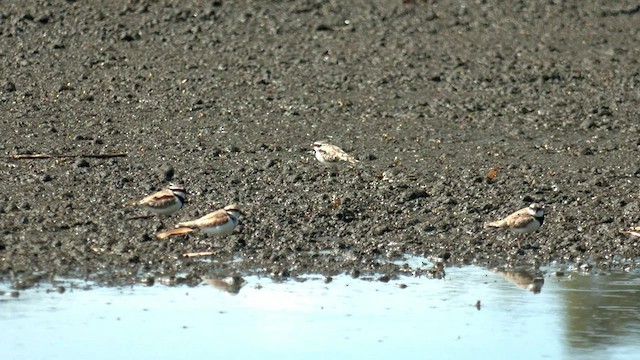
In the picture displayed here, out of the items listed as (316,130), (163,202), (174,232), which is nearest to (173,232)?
(174,232)

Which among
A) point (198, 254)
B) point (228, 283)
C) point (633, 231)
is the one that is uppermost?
point (633, 231)

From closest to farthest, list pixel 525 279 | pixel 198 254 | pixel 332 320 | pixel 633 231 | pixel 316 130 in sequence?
pixel 332 320 → pixel 525 279 → pixel 198 254 → pixel 633 231 → pixel 316 130

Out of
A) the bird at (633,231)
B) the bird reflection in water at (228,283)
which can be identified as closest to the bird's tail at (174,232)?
the bird reflection in water at (228,283)

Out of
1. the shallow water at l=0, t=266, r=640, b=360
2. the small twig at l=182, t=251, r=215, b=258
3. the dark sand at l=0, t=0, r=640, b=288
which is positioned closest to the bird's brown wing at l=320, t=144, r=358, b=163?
the dark sand at l=0, t=0, r=640, b=288

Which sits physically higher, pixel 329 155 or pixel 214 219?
pixel 329 155

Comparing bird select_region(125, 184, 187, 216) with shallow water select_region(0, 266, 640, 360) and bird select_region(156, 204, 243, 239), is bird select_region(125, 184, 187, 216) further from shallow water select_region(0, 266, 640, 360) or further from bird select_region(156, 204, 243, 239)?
shallow water select_region(0, 266, 640, 360)

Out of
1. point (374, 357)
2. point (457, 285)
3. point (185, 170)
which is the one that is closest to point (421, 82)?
point (185, 170)

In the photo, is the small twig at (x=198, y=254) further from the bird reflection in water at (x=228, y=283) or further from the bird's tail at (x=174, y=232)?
the bird reflection in water at (x=228, y=283)

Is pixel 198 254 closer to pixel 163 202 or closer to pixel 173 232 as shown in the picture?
pixel 173 232
